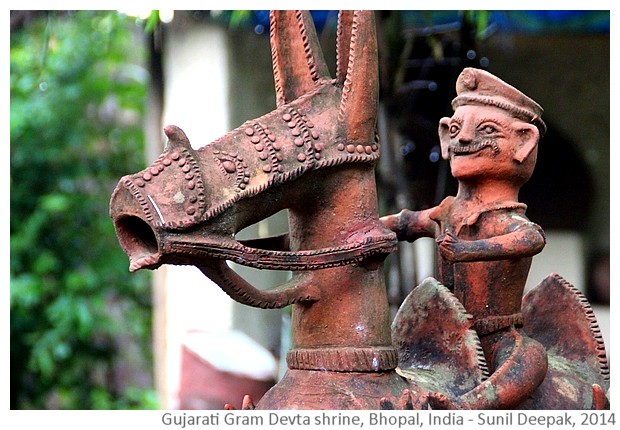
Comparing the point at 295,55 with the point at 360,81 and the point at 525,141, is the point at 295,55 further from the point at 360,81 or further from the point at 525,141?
the point at 525,141

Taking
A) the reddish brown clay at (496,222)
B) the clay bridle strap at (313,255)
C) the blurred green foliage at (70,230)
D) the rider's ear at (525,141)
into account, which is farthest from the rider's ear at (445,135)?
the blurred green foliage at (70,230)

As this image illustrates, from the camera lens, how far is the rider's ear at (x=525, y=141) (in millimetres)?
2035

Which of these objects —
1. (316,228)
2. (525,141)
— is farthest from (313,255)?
(525,141)

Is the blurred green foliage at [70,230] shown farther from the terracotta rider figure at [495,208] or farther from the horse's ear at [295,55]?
the terracotta rider figure at [495,208]

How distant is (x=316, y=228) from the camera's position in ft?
6.44

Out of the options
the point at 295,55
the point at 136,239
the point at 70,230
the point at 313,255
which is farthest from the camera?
the point at 70,230

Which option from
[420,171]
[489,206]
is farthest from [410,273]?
[489,206]

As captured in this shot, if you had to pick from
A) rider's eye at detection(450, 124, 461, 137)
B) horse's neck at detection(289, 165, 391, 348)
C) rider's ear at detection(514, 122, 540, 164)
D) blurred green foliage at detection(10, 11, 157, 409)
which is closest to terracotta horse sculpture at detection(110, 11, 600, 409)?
horse's neck at detection(289, 165, 391, 348)

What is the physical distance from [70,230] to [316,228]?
3976mm

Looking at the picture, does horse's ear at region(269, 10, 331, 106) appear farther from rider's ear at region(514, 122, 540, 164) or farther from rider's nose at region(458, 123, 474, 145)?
rider's ear at region(514, 122, 540, 164)

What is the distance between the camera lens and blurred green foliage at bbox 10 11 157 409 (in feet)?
17.4

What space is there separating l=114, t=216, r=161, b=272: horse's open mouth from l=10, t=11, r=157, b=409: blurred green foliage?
10.9ft

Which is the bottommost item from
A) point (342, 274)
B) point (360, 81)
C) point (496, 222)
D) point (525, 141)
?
point (342, 274)

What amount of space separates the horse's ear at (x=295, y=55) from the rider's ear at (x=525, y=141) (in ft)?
1.47
